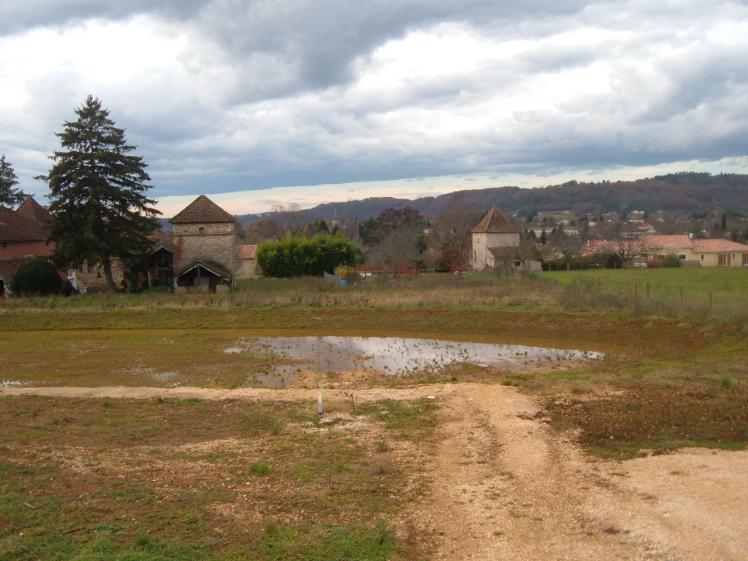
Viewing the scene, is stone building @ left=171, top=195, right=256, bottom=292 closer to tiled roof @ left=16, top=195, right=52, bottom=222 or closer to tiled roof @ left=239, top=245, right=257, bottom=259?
tiled roof @ left=16, top=195, right=52, bottom=222

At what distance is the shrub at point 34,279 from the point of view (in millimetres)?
39156

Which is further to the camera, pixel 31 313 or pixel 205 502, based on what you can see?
pixel 31 313

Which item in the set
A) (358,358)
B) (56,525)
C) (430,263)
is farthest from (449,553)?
(430,263)

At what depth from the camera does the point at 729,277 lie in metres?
49.3

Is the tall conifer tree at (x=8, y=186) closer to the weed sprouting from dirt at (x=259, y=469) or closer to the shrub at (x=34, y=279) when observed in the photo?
the shrub at (x=34, y=279)

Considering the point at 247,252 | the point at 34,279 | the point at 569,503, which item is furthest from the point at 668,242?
the point at 569,503

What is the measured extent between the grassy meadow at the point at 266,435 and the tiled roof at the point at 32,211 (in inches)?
952

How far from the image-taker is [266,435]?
11594 mm

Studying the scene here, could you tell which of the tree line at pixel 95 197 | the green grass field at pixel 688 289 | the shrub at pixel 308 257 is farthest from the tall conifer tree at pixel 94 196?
the green grass field at pixel 688 289

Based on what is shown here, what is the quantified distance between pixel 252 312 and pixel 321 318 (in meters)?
3.56

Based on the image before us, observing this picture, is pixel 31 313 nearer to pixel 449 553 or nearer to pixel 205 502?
Answer: pixel 205 502

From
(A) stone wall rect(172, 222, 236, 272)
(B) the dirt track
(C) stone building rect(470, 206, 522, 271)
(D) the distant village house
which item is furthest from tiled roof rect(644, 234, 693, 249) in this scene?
(B) the dirt track

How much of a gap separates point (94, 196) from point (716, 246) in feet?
251

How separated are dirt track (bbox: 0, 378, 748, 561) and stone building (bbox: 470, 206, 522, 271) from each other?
170 feet
